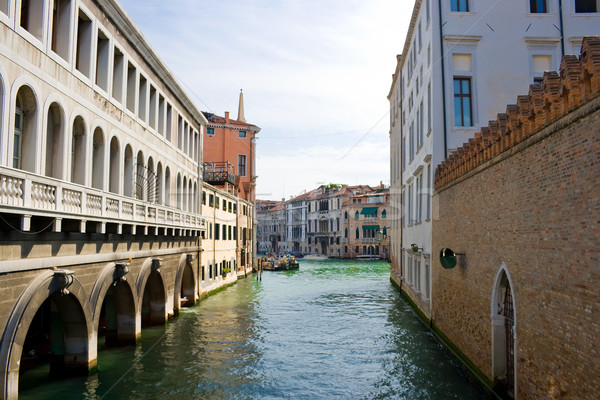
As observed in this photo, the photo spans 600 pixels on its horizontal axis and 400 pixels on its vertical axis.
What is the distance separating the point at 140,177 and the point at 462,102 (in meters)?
10.6

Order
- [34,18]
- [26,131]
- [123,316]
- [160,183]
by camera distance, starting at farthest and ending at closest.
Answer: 1. [160,183]
2. [123,316]
3. [34,18]
4. [26,131]

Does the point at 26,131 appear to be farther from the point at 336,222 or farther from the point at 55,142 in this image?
the point at 336,222

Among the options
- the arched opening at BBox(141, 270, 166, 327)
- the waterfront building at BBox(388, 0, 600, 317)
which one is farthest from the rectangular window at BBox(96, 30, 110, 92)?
the waterfront building at BBox(388, 0, 600, 317)

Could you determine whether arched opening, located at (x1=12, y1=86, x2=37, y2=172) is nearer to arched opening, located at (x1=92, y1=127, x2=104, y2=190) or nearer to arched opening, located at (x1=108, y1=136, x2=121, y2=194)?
arched opening, located at (x1=92, y1=127, x2=104, y2=190)

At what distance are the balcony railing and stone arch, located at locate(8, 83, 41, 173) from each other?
74 centimetres

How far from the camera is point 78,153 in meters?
11.2

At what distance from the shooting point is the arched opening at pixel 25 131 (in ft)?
29.2

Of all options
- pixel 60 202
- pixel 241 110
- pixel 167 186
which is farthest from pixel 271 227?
pixel 60 202

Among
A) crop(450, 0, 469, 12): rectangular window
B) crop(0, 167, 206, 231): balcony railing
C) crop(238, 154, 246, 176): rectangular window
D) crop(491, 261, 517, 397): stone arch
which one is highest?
crop(450, 0, 469, 12): rectangular window

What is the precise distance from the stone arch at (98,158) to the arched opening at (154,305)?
21.5 feet

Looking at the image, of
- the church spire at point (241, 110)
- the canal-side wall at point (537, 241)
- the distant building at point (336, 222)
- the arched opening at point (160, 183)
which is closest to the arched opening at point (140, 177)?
the arched opening at point (160, 183)

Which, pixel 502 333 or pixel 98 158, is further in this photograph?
pixel 98 158

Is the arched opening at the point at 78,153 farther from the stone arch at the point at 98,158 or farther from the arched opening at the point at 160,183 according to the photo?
the arched opening at the point at 160,183

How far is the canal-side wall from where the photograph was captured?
595 cm
